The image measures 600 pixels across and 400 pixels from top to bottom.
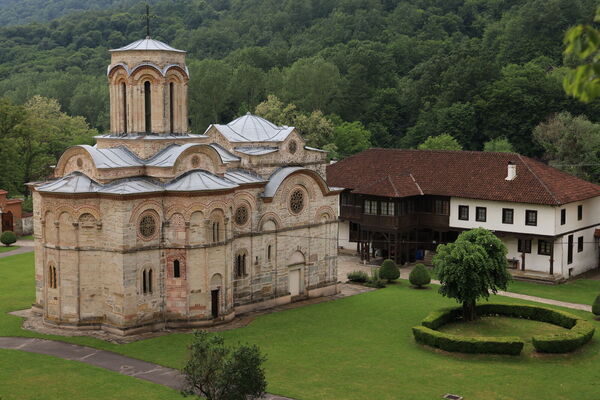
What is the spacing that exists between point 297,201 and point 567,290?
648 inches

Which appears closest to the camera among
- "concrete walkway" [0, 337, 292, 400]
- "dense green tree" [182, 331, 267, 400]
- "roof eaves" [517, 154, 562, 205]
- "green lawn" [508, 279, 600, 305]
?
"dense green tree" [182, 331, 267, 400]

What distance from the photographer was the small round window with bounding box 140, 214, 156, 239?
34.5 metres

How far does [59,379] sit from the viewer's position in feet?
95.0

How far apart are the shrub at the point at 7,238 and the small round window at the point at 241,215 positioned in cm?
2468

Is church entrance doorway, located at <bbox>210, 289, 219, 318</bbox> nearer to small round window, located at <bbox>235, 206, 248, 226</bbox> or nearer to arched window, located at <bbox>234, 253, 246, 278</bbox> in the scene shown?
arched window, located at <bbox>234, 253, 246, 278</bbox>

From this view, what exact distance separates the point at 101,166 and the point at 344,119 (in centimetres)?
5499

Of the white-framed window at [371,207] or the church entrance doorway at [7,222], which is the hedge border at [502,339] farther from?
the church entrance doorway at [7,222]

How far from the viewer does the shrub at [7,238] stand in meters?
55.4

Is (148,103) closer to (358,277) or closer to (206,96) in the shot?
(358,277)

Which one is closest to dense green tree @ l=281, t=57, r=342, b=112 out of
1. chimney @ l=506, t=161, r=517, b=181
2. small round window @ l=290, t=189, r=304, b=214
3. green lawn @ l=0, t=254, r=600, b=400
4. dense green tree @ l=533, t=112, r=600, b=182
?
dense green tree @ l=533, t=112, r=600, b=182

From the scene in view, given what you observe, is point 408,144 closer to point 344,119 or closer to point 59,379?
point 344,119

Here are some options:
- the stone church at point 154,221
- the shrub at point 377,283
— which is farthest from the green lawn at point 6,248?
the shrub at point 377,283

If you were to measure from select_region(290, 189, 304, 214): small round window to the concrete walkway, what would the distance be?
42.5ft

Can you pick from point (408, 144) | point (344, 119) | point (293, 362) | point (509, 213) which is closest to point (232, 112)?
point (344, 119)
